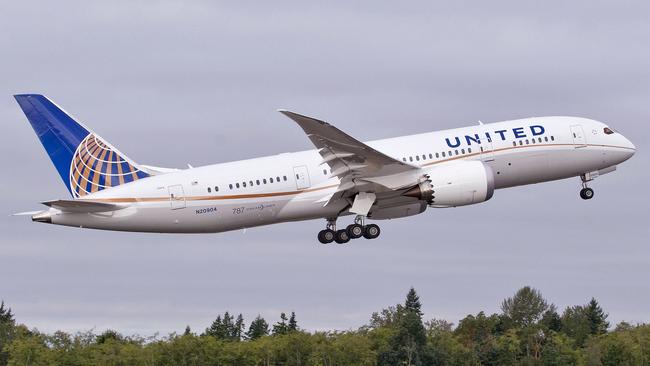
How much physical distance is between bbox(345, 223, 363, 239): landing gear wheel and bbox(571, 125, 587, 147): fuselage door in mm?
14928

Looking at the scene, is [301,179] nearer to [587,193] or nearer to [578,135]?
[578,135]

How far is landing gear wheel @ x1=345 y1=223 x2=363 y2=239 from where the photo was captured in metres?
86.9

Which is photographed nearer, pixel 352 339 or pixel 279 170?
pixel 279 170

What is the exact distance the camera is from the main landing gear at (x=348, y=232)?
285 ft

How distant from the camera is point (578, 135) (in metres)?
89.4

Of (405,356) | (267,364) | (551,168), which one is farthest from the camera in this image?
(405,356)

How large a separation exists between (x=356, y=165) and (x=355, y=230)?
217 inches

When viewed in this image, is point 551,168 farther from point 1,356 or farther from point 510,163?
point 1,356

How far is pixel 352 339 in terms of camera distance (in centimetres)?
17212

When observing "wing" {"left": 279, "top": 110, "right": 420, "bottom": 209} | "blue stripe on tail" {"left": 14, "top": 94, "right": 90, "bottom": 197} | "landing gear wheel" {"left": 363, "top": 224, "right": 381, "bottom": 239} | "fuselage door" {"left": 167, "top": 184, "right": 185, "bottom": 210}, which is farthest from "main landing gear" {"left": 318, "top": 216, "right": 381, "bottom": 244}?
"blue stripe on tail" {"left": 14, "top": 94, "right": 90, "bottom": 197}

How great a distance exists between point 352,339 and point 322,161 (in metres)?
90.4

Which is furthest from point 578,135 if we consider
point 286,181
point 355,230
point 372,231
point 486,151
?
point 286,181

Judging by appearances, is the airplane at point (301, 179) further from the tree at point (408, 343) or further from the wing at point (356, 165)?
the tree at point (408, 343)

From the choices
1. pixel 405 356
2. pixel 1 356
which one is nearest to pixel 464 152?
pixel 405 356
